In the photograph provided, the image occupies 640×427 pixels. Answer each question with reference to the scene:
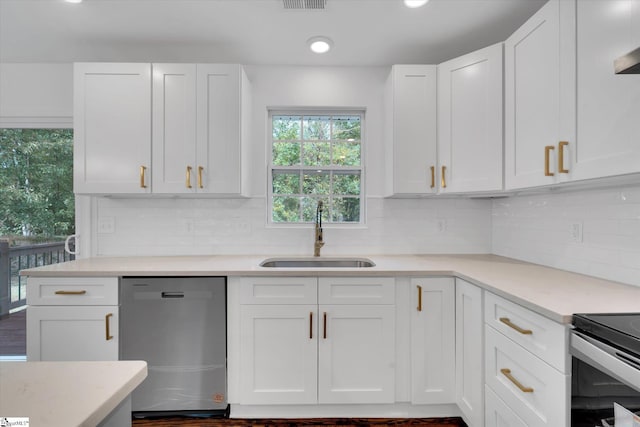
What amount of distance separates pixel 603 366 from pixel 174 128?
7.96 ft

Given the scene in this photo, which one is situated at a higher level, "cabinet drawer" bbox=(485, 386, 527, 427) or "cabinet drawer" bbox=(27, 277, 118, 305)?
"cabinet drawer" bbox=(27, 277, 118, 305)

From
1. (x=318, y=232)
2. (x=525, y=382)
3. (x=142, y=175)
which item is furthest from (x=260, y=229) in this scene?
(x=525, y=382)

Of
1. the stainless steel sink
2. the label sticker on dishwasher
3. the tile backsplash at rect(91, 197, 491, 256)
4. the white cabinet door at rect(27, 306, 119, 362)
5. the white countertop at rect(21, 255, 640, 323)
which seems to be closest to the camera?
the label sticker on dishwasher

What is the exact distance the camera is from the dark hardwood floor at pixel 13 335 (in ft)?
8.06

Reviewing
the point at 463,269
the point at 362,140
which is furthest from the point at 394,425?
the point at 362,140

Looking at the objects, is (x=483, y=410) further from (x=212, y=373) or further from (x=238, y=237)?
(x=238, y=237)

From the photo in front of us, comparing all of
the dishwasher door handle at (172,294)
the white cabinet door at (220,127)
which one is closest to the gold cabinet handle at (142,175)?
the white cabinet door at (220,127)

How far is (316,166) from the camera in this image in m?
2.68

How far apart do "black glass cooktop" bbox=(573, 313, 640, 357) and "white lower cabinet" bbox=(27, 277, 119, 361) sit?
2.19 m

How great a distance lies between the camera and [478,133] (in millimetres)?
2018

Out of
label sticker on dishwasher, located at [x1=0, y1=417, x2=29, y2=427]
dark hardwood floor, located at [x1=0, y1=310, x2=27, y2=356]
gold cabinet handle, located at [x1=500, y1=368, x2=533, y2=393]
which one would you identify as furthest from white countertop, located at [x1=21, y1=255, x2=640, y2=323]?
label sticker on dishwasher, located at [x1=0, y1=417, x2=29, y2=427]

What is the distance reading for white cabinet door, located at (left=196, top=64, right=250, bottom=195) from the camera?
2170 mm

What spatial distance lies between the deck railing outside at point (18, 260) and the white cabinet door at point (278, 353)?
5.75 ft

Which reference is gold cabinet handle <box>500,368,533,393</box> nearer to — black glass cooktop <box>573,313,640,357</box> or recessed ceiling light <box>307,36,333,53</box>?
black glass cooktop <box>573,313,640,357</box>
